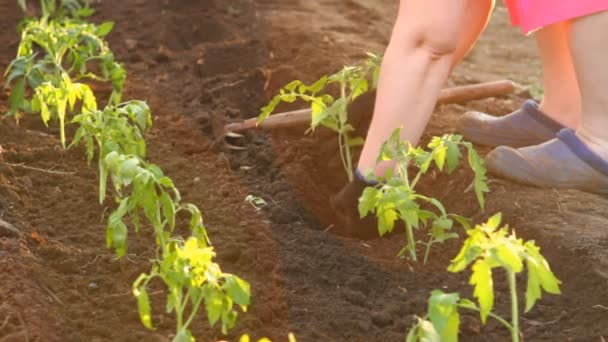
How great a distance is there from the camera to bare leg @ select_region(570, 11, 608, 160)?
3.60 m

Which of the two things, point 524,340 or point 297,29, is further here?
point 297,29

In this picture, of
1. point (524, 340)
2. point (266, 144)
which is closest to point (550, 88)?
point (266, 144)

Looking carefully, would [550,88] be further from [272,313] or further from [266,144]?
[272,313]

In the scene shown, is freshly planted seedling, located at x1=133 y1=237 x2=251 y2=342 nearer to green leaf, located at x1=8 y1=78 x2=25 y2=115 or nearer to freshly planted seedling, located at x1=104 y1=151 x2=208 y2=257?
freshly planted seedling, located at x1=104 y1=151 x2=208 y2=257

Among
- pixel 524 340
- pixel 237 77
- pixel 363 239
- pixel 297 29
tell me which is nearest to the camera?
pixel 524 340

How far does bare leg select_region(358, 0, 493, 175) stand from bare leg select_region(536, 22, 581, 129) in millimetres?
531

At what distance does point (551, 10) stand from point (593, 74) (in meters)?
0.25

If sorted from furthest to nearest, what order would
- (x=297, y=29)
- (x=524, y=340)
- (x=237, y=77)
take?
(x=297, y=29) → (x=237, y=77) → (x=524, y=340)

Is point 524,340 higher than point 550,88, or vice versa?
point 550,88

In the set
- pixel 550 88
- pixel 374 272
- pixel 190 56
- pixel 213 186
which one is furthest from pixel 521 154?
pixel 190 56

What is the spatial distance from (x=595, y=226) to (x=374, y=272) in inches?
26.3

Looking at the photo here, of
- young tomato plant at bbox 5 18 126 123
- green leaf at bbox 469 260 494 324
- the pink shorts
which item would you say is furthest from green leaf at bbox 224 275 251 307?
young tomato plant at bbox 5 18 126 123

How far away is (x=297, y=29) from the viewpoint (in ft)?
17.6

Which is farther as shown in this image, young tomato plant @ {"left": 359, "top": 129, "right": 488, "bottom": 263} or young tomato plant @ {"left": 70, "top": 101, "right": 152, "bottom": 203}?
young tomato plant @ {"left": 70, "top": 101, "right": 152, "bottom": 203}
